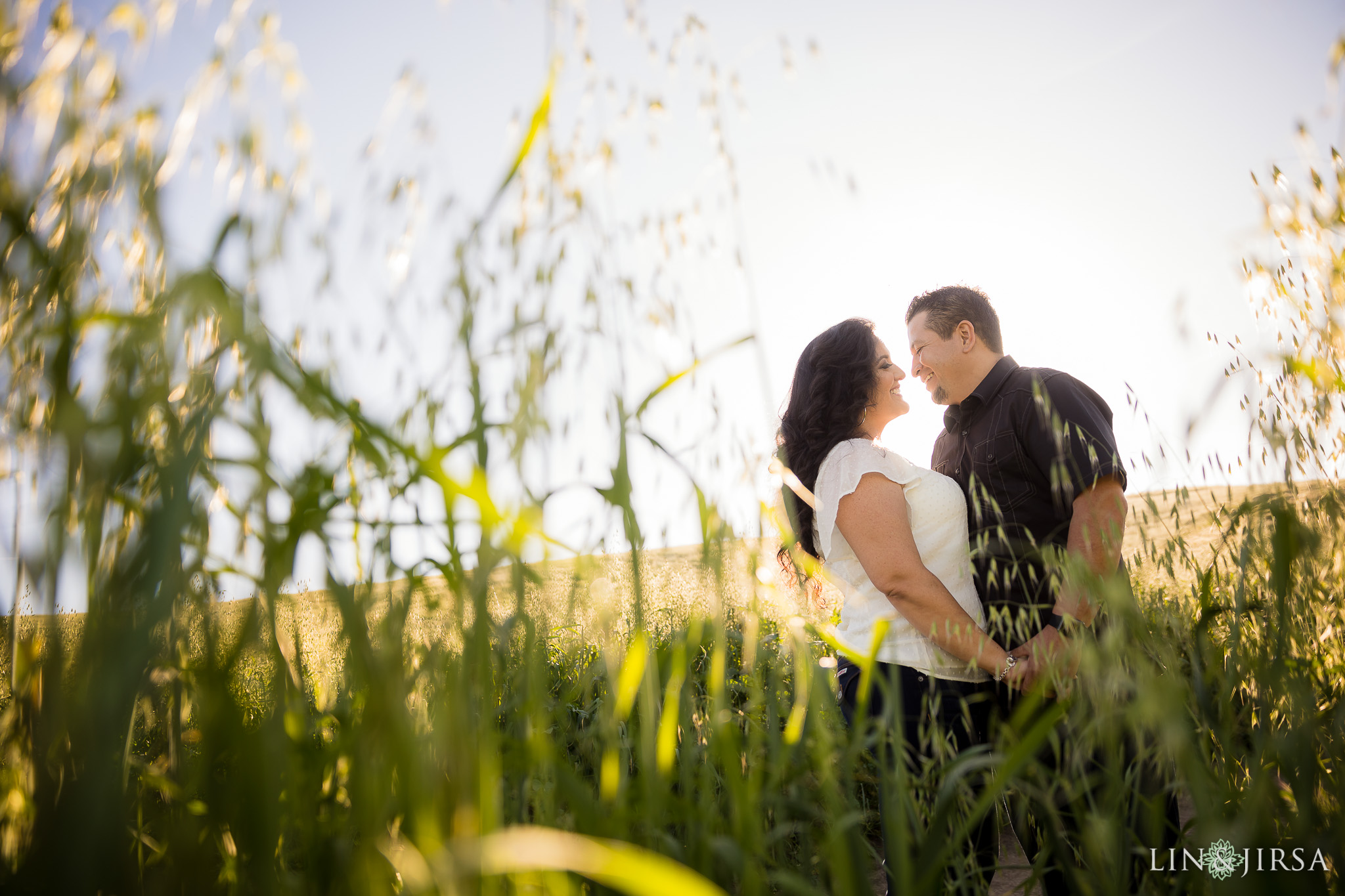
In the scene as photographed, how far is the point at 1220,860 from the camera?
0.67 meters

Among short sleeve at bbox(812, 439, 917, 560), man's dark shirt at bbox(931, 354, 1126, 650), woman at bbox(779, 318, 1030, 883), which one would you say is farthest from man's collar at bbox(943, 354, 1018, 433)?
short sleeve at bbox(812, 439, 917, 560)

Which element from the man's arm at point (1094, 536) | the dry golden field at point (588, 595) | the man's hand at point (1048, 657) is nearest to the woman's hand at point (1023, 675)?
the man's hand at point (1048, 657)

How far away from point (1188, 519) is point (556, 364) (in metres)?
1.31

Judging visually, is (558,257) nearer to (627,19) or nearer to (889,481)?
(627,19)

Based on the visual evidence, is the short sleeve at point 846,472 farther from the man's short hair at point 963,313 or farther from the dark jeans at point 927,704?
the man's short hair at point 963,313

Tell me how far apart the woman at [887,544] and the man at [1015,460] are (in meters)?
0.09

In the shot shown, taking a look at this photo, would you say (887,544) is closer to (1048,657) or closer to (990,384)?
(1048,657)

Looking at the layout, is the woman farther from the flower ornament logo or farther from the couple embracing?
the flower ornament logo

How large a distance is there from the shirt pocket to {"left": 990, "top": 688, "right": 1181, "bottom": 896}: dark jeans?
59 centimetres

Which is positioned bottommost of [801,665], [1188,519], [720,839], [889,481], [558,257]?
[720,839]

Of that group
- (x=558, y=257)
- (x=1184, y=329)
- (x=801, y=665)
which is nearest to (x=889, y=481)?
(x=1184, y=329)

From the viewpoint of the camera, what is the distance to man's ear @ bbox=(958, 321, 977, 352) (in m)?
2.36

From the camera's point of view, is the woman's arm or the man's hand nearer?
the man's hand

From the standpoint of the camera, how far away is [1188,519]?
1296 mm
